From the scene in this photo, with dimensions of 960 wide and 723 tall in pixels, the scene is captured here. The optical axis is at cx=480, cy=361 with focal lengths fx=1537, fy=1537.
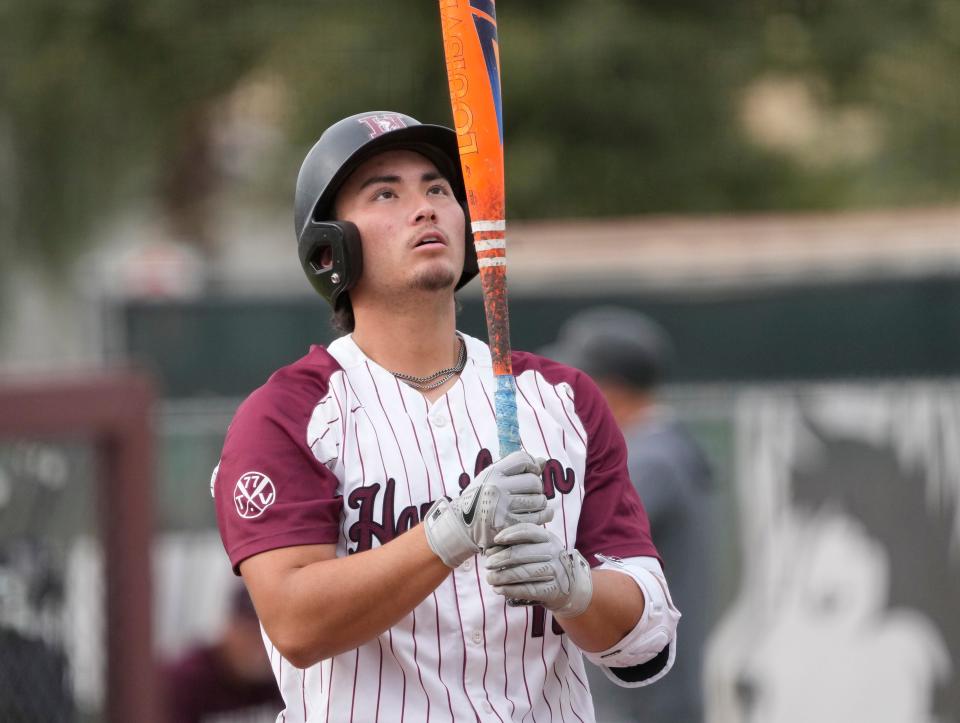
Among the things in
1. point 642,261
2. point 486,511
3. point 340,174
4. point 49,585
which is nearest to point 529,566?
point 486,511

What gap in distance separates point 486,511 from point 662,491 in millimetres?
3001

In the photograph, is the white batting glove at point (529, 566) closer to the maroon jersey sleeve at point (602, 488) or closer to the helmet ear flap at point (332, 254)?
the maroon jersey sleeve at point (602, 488)

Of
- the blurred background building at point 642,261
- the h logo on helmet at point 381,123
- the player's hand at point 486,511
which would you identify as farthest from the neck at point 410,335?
the blurred background building at point 642,261

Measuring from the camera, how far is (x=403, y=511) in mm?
2463

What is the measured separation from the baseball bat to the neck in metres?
0.14

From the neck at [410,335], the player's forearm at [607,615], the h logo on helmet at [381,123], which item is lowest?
the player's forearm at [607,615]

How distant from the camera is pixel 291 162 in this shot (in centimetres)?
1836

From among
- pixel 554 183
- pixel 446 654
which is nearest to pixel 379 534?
pixel 446 654

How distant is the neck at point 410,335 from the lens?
104 inches

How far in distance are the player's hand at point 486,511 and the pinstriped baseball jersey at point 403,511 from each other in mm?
202

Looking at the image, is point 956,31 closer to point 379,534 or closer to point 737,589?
point 737,589

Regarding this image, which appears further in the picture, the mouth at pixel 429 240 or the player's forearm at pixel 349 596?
the mouth at pixel 429 240

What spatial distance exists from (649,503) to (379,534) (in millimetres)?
2787

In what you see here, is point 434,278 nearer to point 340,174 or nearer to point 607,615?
point 340,174
